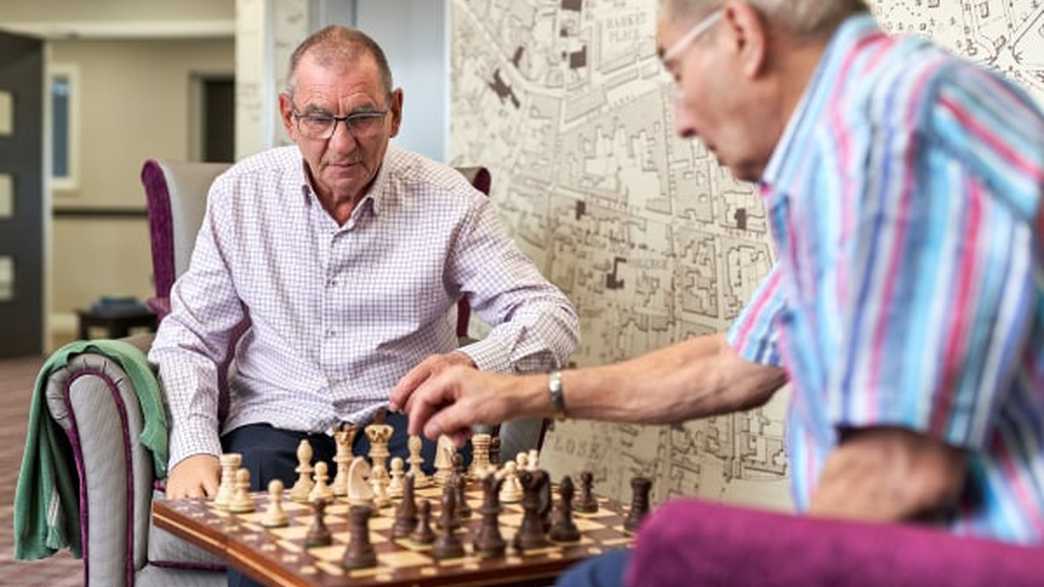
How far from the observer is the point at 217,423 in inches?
111

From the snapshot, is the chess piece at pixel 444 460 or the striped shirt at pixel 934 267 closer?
the striped shirt at pixel 934 267

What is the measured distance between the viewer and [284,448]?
280 centimetres

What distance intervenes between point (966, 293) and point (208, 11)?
10336mm

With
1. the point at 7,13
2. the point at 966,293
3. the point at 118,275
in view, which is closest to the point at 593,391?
the point at 966,293

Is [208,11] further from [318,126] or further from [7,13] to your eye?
[318,126]

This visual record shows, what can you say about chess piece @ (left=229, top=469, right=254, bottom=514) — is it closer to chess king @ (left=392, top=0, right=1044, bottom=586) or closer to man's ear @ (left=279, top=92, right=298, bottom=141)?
man's ear @ (left=279, top=92, right=298, bottom=141)

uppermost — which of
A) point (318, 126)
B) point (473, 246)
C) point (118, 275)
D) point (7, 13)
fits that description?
point (7, 13)

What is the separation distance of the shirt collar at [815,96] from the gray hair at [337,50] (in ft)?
5.02

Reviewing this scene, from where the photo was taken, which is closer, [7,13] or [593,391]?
[593,391]

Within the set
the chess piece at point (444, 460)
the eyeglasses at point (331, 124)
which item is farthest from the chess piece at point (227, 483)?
the eyeglasses at point (331, 124)

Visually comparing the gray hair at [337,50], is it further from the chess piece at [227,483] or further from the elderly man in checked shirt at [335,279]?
the chess piece at [227,483]

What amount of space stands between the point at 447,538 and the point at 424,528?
7 cm

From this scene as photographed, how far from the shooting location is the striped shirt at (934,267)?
3.95 feet

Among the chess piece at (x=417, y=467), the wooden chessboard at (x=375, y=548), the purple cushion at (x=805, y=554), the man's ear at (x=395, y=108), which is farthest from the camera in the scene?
the man's ear at (x=395, y=108)
